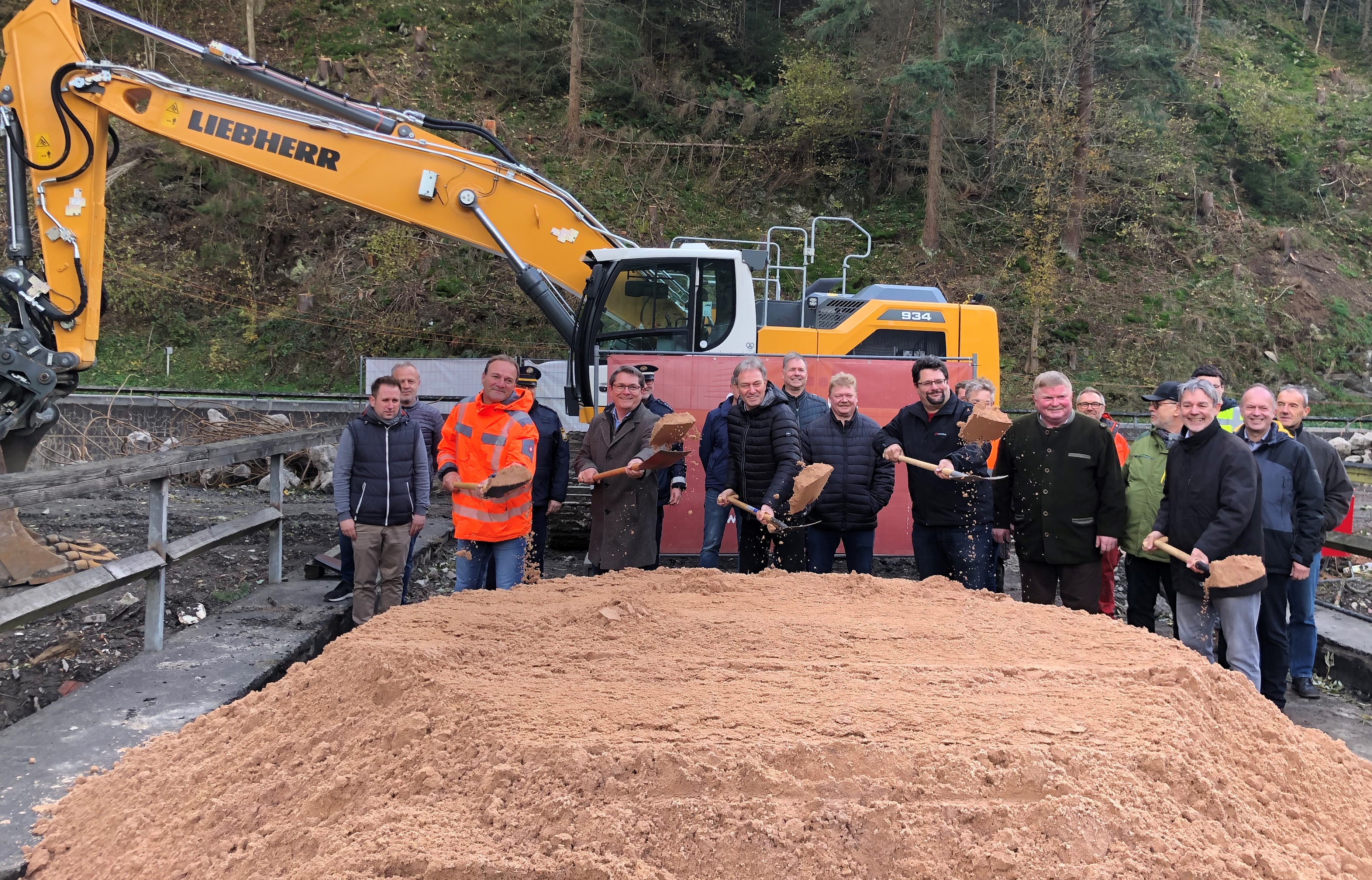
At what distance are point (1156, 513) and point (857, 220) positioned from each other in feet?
60.4

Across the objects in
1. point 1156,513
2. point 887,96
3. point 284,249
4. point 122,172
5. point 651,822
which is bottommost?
point 651,822

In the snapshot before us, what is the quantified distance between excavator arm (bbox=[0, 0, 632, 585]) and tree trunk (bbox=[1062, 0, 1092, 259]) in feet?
48.2

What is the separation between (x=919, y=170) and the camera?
23.1 meters

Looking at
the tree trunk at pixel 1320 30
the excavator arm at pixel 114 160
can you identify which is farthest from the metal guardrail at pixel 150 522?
the tree trunk at pixel 1320 30

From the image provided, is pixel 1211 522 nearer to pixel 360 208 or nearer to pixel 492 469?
pixel 492 469

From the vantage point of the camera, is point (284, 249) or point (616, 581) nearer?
point (616, 581)

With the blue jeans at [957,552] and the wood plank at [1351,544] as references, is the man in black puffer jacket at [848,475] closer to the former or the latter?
the blue jeans at [957,552]

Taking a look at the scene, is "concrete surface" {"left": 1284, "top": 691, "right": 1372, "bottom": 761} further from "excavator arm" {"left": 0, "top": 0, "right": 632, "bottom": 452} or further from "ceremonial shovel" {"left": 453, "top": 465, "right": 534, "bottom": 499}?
"excavator arm" {"left": 0, "top": 0, "right": 632, "bottom": 452}

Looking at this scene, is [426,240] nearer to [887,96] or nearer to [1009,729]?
[887,96]

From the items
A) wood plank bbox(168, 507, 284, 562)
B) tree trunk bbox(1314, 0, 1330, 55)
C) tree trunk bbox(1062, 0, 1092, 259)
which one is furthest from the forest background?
wood plank bbox(168, 507, 284, 562)

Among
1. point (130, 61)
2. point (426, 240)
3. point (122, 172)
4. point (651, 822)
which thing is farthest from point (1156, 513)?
point (130, 61)

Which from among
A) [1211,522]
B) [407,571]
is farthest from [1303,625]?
[407,571]

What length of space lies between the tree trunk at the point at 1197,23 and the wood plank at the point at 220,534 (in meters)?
25.5

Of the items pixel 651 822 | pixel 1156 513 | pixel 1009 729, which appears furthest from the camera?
pixel 1156 513
